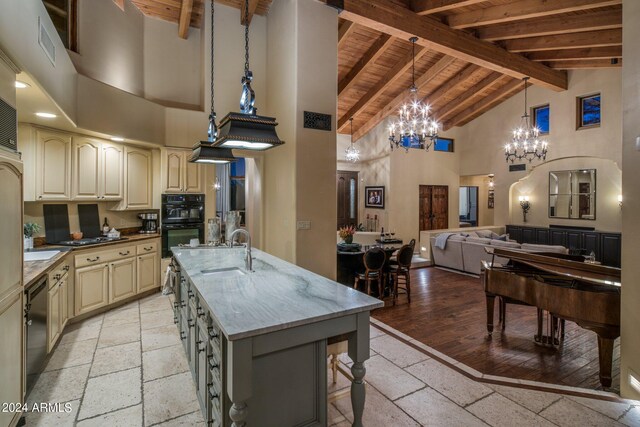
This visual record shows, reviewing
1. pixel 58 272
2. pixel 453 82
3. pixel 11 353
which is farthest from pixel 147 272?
pixel 453 82

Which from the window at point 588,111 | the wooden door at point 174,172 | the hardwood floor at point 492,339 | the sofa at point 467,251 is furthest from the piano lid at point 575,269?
the window at point 588,111

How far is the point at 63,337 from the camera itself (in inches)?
148

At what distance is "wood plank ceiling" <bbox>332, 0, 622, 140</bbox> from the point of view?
16.5 ft

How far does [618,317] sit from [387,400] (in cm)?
210

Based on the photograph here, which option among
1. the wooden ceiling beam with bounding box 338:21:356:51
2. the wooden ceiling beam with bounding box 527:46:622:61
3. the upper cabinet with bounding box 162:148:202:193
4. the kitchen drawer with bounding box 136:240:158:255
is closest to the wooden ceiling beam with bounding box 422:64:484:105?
the wooden ceiling beam with bounding box 527:46:622:61

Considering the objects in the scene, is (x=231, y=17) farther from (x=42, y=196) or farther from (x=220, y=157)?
(x=42, y=196)

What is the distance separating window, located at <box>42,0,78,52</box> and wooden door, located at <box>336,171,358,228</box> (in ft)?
25.6

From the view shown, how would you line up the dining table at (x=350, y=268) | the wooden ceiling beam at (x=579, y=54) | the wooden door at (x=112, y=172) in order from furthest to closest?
the wooden ceiling beam at (x=579, y=54) < the dining table at (x=350, y=268) < the wooden door at (x=112, y=172)

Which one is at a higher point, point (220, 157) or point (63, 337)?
point (220, 157)

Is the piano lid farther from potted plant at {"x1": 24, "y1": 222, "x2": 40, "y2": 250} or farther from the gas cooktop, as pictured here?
potted plant at {"x1": 24, "y1": 222, "x2": 40, "y2": 250}

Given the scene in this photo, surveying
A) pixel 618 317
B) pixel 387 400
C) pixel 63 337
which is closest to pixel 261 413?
pixel 387 400

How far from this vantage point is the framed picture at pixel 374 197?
10.3 m

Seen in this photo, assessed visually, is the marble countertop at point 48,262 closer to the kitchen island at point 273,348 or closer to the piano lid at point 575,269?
the kitchen island at point 273,348

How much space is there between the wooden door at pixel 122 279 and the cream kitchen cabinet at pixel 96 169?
3.47 ft
